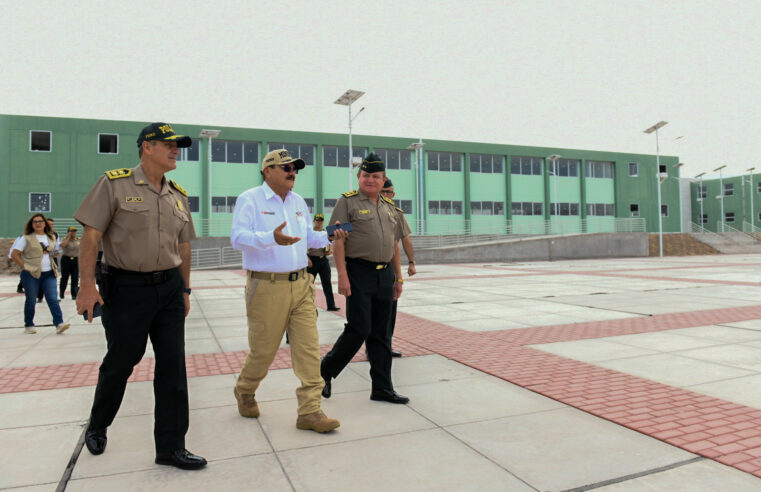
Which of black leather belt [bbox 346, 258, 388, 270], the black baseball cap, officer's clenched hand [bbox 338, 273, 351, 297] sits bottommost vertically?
officer's clenched hand [bbox 338, 273, 351, 297]

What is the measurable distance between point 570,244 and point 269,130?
2321 centimetres

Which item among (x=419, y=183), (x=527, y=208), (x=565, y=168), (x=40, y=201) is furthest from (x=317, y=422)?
(x=565, y=168)

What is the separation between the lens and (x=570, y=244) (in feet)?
120

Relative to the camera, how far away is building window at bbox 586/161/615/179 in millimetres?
Result: 47306

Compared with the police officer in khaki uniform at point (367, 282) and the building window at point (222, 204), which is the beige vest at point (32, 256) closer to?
the police officer in khaki uniform at point (367, 282)

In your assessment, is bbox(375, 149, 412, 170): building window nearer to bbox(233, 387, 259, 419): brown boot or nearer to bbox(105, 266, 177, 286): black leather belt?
bbox(233, 387, 259, 419): brown boot

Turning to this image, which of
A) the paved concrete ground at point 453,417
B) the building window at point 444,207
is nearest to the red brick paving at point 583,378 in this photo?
the paved concrete ground at point 453,417

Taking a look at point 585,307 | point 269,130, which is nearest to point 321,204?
point 269,130

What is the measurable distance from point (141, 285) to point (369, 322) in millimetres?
1695

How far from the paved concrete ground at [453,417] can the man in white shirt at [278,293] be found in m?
0.26

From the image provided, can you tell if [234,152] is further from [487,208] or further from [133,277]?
[133,277]

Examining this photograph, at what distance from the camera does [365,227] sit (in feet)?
13.3

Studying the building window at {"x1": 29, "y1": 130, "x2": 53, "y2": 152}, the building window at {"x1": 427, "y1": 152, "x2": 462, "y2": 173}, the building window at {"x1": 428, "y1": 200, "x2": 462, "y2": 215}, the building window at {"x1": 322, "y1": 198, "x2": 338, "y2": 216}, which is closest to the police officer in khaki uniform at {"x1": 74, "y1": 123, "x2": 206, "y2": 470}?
the building window at {"x1": 29, "y1": 130, "x2": 53, "y2": 152}

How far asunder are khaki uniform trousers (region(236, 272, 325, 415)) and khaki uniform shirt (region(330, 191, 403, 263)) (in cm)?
65
